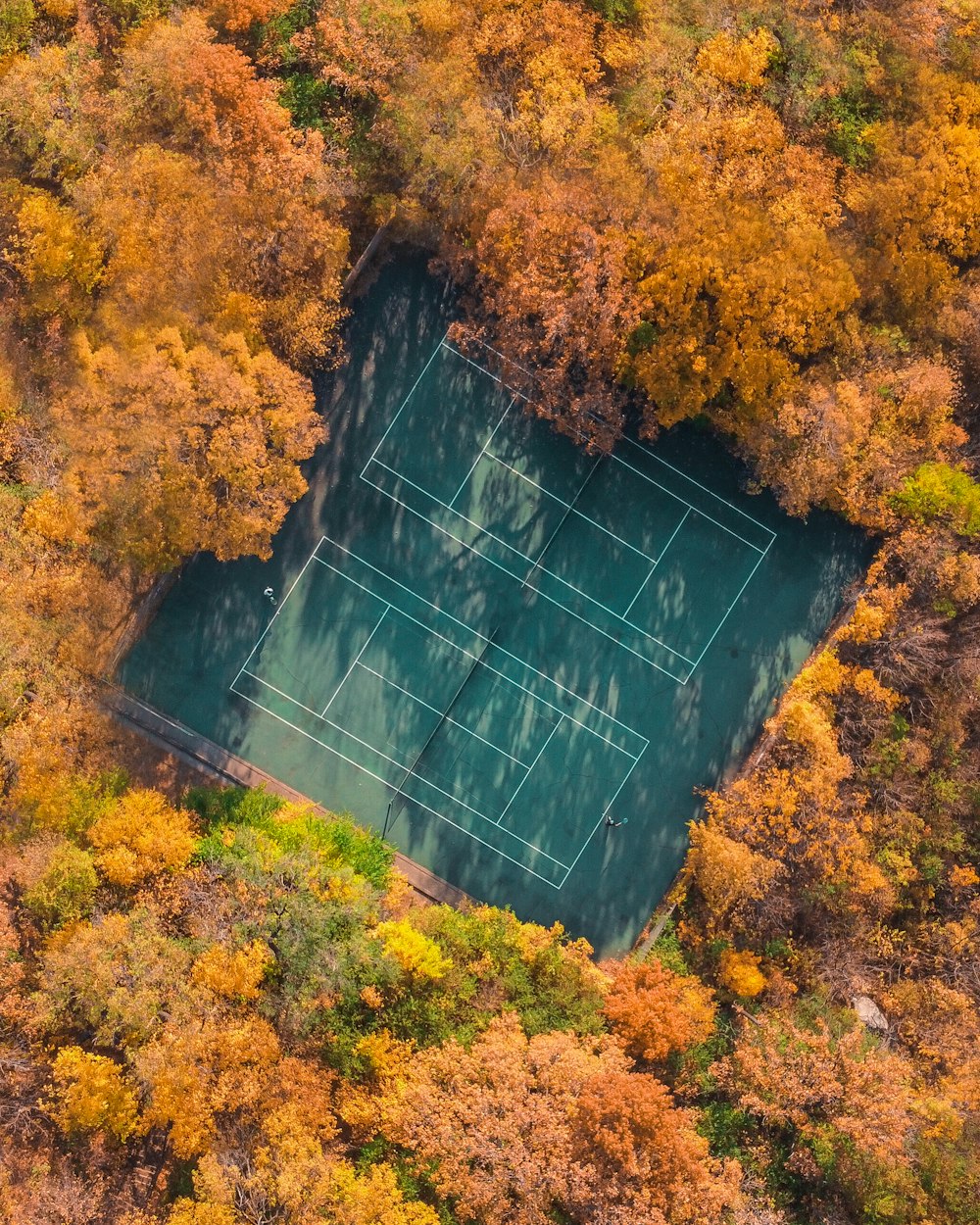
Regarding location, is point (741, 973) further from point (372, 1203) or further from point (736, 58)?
Answer: point (736, 58)

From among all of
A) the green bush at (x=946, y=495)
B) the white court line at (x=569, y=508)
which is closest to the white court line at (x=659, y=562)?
the white court line at (x=569, y=508)

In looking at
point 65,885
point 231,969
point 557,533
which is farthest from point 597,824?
point 65,885

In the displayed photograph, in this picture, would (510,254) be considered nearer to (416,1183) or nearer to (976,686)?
(976,686)

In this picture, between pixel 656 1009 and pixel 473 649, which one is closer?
pixel 656 1009

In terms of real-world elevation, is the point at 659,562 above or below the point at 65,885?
above

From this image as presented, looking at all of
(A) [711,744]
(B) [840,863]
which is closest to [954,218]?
(A) [711,744]

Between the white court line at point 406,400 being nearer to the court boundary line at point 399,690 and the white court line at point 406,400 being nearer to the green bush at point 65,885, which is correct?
the court boundary line at point 399,690

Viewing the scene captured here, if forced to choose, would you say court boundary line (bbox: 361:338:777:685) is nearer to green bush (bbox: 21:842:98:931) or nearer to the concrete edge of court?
the concrete edge of court
